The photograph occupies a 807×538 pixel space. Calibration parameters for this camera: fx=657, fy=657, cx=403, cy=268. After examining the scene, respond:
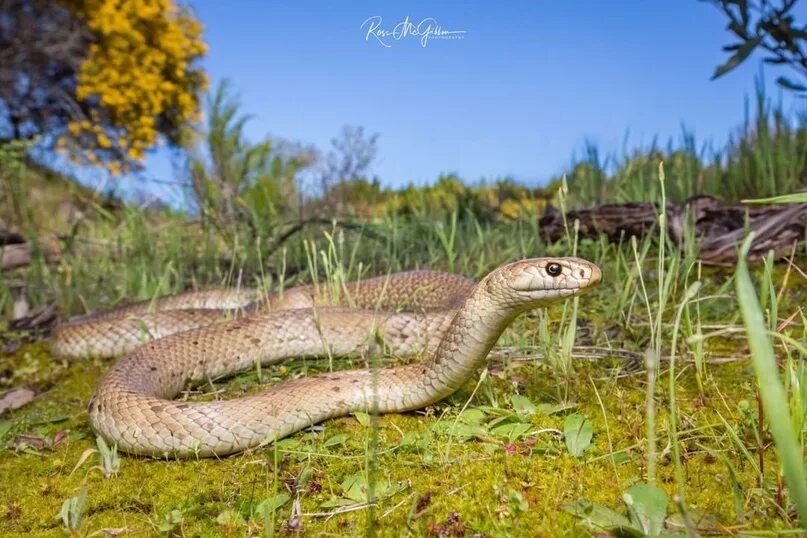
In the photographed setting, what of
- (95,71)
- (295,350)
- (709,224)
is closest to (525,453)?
(295,350)

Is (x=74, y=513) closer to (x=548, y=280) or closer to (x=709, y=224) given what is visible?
(x=548, y=280)

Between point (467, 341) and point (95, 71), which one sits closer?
point (467, 341)

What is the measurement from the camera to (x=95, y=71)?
2645 centimetres

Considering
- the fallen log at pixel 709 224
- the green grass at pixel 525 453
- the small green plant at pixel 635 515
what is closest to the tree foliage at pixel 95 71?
the fallen log at pixel 709 224

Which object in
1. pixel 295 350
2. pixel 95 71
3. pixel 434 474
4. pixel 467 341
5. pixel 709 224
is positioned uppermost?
pixel 95 71

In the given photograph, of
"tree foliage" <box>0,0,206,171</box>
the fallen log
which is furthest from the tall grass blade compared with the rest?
"tree foliage" <box>0,0,206,171</box>

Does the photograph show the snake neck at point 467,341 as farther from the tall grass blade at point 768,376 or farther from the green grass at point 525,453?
the tall grass blade at point 768,376

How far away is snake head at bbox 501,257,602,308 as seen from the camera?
254 centimetres

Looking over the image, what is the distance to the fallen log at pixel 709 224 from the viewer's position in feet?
17.7

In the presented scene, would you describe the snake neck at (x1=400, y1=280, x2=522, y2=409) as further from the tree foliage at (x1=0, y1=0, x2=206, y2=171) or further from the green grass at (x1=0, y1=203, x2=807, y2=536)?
the tree foliage at (x1=0, y1=0, x2=206, y2=171)

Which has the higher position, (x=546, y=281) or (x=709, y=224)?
(x=709, y=224)

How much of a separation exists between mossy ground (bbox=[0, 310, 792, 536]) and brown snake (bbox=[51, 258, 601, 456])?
0.11m

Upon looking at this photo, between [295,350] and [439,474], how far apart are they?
78.4 inches

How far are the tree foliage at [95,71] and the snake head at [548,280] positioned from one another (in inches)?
984
